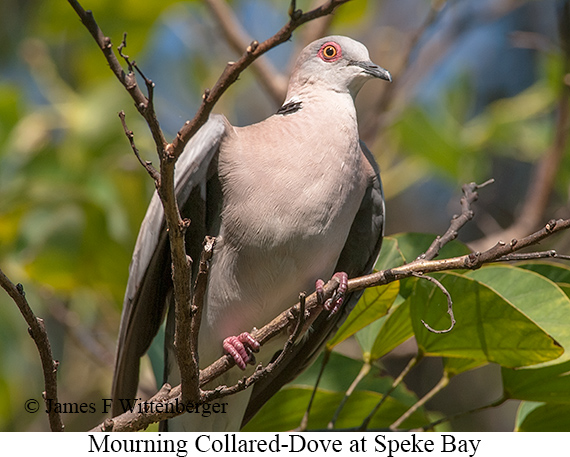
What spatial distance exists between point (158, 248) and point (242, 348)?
449mm

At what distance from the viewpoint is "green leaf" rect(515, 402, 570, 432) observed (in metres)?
2.35

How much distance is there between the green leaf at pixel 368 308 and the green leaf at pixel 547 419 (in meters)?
0.60

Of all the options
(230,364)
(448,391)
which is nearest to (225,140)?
(230,364)

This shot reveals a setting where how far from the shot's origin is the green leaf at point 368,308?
91.4 inches

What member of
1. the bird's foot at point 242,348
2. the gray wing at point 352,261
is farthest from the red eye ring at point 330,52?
the bird's foot at point 242,348

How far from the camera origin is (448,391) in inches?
213

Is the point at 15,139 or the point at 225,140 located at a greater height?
the point at 15,139

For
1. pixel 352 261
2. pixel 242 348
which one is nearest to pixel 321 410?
pixel 242 348

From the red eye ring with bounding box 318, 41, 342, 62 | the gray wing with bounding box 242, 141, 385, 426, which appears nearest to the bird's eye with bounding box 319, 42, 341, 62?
the red eye ring with bounding box 318, 41, 342, 62

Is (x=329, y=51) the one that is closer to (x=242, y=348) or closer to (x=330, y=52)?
(x=330, y=52)

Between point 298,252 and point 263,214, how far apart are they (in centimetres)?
18

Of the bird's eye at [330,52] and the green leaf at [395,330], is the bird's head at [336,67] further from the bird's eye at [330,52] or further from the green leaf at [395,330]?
the green leaf at [395,330]

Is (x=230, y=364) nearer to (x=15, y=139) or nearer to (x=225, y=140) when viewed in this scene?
(x=225, y=140)

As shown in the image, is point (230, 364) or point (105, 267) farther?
point (105, 267)
